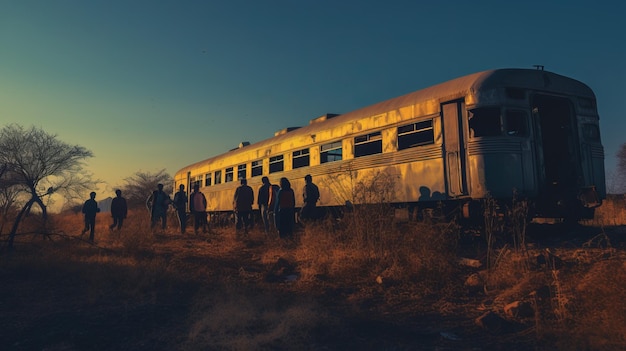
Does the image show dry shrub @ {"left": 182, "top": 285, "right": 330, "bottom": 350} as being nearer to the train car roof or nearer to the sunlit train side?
the sunlit train side

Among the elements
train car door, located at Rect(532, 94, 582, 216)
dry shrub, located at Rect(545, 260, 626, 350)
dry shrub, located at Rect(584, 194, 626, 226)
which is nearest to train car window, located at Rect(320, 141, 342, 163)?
train car door, located at Rect(532, 94, 582, 216)

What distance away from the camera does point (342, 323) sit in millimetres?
3748

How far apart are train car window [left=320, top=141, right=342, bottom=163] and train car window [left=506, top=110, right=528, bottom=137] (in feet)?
13.0

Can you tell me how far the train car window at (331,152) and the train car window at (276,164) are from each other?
2.14 meters

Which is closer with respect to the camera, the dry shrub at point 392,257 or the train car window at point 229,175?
the dry shrub at point 392,257

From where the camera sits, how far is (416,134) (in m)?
8.27

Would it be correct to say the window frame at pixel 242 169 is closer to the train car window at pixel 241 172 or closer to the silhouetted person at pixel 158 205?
the train car window at pixel 241 172

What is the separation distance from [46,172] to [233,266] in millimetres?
21726

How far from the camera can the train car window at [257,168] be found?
45.8 feet

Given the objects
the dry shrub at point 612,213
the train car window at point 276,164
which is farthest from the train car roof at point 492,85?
the train car window at point 276,164

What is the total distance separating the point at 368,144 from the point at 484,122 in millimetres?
2736

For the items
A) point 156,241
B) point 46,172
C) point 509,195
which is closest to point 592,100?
point 509,195

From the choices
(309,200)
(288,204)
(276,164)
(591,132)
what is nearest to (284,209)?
(288,204)

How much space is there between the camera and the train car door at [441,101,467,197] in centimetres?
738
